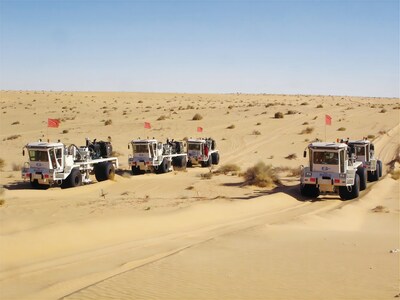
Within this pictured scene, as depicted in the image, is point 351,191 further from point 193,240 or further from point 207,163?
point 207,163

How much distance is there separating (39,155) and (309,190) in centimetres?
1192

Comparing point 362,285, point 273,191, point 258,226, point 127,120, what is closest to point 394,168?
point 273,191

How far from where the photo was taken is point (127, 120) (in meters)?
58.1

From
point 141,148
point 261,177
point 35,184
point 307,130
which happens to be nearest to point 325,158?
point 261,177

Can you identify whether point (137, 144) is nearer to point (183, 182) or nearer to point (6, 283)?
point (183, 182)

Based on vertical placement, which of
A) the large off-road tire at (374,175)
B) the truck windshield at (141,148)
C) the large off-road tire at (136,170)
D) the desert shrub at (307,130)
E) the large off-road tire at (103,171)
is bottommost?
the large off-road tire at (374,175)

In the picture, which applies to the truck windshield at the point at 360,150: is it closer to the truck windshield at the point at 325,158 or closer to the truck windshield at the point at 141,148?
the truck windshield at the point at 325,158

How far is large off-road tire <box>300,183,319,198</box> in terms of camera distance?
834 inches

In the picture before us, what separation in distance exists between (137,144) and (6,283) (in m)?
18.8

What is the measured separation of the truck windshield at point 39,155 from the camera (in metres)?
22.9

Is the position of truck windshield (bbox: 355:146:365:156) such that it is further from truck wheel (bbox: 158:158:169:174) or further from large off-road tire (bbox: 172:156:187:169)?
truck wheel (bbox: 158:158:169:174)

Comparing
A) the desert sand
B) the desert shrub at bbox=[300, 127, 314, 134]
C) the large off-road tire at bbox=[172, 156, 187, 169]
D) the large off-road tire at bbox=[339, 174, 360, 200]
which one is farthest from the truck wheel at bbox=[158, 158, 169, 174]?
the desert shrub at bbox=[300, 127, 314, 134]

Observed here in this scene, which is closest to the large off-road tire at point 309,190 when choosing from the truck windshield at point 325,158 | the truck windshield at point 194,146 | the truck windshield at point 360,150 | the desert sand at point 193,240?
the desert sand at point 193,240

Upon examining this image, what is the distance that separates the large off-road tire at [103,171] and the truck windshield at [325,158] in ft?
34.4
